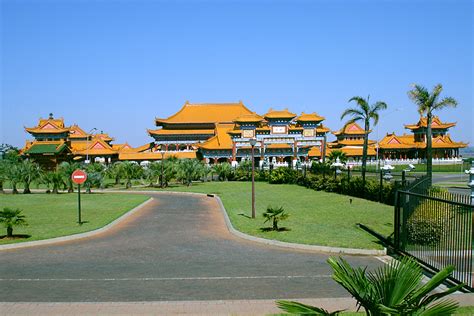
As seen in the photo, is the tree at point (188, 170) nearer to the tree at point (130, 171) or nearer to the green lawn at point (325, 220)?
the tree at point (130, 171)

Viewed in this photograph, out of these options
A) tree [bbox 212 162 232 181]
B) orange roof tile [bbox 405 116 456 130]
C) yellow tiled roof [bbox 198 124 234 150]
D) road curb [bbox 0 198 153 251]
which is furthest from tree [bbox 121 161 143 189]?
orange roof tile [bbox 405 116 456 130]

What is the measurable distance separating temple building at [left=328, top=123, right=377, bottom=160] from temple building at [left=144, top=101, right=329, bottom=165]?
7145mm

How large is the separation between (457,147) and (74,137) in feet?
222

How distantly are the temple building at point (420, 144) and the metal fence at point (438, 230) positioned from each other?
72837 mm

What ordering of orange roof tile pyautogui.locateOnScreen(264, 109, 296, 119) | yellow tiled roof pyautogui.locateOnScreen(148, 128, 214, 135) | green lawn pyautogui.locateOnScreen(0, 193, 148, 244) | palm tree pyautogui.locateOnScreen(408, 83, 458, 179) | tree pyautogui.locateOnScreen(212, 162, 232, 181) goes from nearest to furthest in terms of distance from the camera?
green lawn pyautogui.locateOnScreen(0, 193, 148, 244)
palm tree pyautogui.locateOnScreen(408, 83, 458, 179)
tree pyautogui.locateOnScreen(212, 162, 232, 181)
orange roof tile pyautogui.locateOnScreen(264, 109, 296, 119)
yellow tiled roof pyautogui.locateOnScreen(148, 128, 214, 135)

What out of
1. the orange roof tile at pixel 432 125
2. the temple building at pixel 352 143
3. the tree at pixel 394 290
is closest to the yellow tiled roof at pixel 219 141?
the temple building at pixel 352 143

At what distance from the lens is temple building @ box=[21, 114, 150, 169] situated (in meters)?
71.1

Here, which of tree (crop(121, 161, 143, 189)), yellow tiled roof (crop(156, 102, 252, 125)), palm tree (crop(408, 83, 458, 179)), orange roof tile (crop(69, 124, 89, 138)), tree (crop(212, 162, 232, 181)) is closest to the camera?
palm tree (crop(408, 83, 458, 179))

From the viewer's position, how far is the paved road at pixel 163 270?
885 cm

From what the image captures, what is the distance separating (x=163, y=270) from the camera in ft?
35.8

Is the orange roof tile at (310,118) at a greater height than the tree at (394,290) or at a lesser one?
greater

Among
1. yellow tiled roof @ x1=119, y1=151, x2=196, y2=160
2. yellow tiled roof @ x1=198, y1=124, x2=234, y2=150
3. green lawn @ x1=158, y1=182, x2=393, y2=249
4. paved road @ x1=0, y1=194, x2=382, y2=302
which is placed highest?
yellow tiled roof @ x1=198, y1=124, x2=234, y2=150

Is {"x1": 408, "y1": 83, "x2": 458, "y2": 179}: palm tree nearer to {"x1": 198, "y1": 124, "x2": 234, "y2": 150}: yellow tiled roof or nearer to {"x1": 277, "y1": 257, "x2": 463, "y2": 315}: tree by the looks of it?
{"x1": 277, "y1": 257, "x2": 463, "y2": 315}: tree

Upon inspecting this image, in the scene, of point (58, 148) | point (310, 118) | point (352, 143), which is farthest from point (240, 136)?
point (58, 148)
